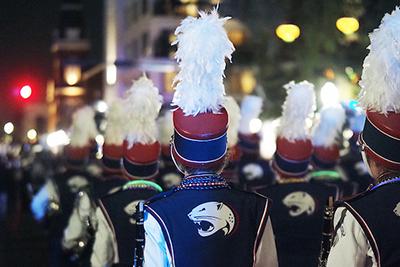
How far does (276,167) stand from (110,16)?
42602mm

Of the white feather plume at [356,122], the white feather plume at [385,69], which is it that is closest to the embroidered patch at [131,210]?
the white feather plume at [385,69]

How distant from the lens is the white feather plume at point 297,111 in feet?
21.8

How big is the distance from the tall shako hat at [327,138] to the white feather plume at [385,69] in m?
3.77

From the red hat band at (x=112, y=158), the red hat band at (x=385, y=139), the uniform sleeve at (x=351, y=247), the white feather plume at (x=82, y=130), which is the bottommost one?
the uniform sleeve at (x=351, y=247)

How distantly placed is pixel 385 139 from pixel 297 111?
2.92 metres

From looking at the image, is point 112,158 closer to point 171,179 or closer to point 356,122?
point 171,179

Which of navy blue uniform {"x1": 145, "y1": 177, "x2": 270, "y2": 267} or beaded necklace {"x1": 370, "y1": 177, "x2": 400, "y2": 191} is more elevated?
beaded necklace {"x1": 370, "y1": 177, "x2": 400, "y2": 191}

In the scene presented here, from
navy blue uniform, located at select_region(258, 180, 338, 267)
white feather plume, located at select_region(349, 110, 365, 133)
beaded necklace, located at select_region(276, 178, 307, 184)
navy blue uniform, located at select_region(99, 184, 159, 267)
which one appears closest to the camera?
navy blue uniform, located at select_region(99, 184, 159, 267)

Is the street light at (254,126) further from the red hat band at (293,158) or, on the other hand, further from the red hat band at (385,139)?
the red hat band at (385,139)

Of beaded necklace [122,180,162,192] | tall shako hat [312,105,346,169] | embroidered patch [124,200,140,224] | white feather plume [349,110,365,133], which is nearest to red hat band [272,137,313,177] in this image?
tall shako hat [312,105,346,169]

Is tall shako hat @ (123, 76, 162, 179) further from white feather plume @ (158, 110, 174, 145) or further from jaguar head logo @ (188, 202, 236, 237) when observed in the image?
white feather plume @ (158, 110, 174, 145)

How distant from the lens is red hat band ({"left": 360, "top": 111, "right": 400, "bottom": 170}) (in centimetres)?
383

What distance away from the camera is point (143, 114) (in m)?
6.00

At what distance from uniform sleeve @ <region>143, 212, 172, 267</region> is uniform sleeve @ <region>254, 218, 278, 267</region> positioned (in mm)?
521
